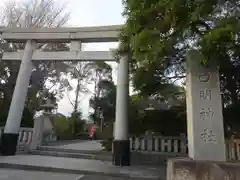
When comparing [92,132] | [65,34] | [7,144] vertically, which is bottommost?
[7,144]

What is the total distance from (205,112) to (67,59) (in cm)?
543

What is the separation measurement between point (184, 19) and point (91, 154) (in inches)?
230

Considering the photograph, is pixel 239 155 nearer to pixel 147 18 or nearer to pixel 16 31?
pixel 147 18

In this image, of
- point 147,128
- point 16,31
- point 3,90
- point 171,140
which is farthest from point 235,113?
point 3,90

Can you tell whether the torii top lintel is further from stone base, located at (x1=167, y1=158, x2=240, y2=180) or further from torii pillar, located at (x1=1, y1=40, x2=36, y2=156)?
stone base, located at (x1=167, y1=158, x2=240, y2=180)

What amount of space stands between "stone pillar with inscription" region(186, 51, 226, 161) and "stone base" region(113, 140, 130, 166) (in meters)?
3.04

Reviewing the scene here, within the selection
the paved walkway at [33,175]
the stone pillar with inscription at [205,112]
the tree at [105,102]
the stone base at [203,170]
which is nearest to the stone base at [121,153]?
the paved walkway at [33,175]

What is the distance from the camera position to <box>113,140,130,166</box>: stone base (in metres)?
6.45

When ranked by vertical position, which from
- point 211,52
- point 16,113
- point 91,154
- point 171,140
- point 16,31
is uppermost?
point 16,31

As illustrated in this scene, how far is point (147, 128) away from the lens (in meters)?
7.77

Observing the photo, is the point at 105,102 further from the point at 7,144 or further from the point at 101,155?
the point at 7,144

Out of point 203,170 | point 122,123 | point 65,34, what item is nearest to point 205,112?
point 203,170

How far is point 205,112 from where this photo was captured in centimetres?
373

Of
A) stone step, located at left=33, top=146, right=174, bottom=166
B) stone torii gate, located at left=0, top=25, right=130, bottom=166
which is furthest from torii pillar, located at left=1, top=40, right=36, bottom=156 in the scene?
stone step, located at left=33, top=146, right=174, bottom=166
